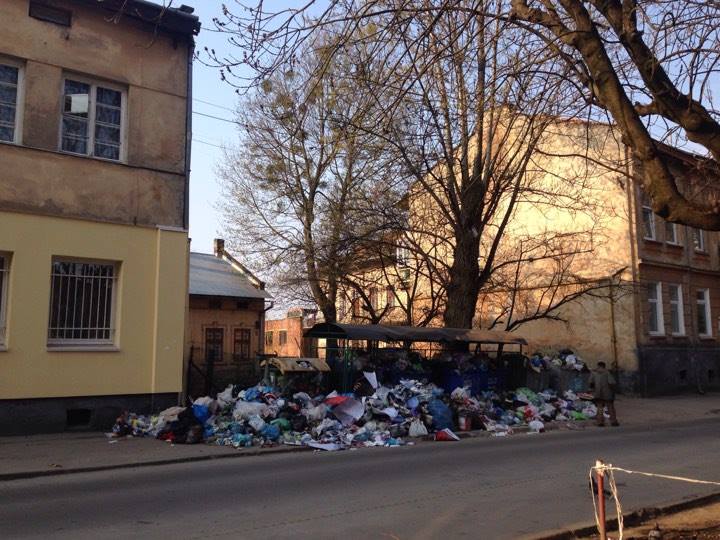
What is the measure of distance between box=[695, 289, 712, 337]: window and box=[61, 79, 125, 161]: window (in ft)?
82.7

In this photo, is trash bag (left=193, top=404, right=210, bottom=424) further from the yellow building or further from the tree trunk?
the tree trunk

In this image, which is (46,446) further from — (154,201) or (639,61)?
(639,61)

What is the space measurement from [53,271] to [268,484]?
7275 mm

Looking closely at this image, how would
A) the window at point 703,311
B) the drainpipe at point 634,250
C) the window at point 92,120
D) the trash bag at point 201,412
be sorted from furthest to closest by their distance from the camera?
the window at point 703,311 → the drainpipe at point 634,250 → the window at point 92,120 → the trash bag at point 201,412

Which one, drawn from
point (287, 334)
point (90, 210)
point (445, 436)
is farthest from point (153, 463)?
point (287, 334)

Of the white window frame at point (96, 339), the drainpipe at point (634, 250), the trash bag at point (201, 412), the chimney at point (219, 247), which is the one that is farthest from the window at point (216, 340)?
the drainpipe at point (634, 250)

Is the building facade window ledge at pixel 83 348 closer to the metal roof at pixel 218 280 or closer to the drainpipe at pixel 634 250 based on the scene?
the metal roof at pixel 218 280

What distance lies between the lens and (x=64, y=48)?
45.7 feet

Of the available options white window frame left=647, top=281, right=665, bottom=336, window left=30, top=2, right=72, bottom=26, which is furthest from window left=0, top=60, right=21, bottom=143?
white window frame left=647, top=281, right=665, bottom=336

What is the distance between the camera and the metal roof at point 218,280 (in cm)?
2781

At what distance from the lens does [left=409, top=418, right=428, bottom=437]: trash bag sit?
14461mm

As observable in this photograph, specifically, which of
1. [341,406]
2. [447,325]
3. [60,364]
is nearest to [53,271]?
[60,364]

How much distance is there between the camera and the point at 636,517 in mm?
7133

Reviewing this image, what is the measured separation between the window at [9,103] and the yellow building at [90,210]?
2 centimetres
